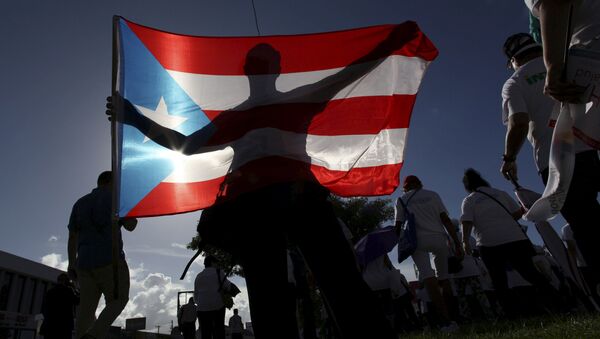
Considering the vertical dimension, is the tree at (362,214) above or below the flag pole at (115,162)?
above

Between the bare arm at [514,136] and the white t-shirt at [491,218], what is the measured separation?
2457 mm

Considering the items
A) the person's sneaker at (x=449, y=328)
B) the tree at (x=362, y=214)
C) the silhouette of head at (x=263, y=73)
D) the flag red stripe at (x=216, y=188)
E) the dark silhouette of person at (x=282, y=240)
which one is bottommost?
the person's sneaker at (x=449, y=328)

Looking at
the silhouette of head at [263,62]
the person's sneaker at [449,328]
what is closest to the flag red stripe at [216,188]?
the silhouette of head at [263,62]

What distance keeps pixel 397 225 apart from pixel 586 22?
152 inches

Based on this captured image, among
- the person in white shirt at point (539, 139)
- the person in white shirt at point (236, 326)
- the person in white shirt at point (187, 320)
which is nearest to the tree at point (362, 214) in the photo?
the person in white shirt at point (236, 326)

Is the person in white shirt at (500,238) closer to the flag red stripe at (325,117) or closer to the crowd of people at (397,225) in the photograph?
the crowd of people at (397,225)

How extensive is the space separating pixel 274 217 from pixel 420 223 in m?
3.74

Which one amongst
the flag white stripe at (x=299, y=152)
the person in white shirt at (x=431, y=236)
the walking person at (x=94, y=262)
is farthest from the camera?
the person in white shirt at (x=431, y=236)

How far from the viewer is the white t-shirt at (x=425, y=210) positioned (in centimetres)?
531

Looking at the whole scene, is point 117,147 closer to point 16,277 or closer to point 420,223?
point 420,223

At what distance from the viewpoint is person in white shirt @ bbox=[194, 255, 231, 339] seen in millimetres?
7016

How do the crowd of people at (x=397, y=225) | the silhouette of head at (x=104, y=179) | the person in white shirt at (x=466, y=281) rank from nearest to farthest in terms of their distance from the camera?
the crowd of people at (x=397, y=225) → the silhouette of head at (x=104, y=179) → the person in white shirt at (x=466, y=281)

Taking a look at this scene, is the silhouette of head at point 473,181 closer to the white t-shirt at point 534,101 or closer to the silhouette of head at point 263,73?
the white t-shirt at point 534,101

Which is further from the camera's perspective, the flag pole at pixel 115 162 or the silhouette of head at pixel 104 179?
the silhouette of head at pixel 104 179
